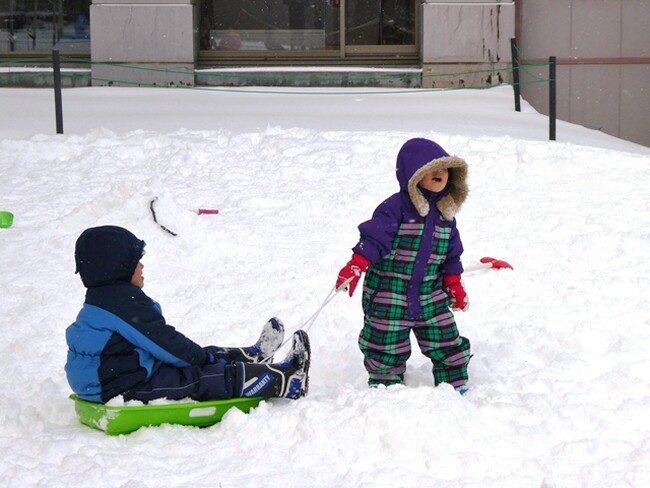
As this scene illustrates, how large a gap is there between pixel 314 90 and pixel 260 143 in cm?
570

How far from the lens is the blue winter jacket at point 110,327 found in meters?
4.86

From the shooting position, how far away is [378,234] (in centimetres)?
517

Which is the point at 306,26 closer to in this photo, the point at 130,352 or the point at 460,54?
the point at 460,54

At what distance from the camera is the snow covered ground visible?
439 cm

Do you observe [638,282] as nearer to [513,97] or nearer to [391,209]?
[391,209]

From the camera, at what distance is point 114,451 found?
457 cm

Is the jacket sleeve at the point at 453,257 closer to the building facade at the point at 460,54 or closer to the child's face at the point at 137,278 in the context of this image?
the child's face at the point at 137,278

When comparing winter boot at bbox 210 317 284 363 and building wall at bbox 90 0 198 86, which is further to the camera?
building wall at bbox 90 0 198 86

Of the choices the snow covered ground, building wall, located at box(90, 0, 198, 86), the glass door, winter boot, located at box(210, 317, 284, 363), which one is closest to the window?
building wall, located at box(90, 0, 198, 86)

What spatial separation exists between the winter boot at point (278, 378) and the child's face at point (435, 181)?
1053 mm

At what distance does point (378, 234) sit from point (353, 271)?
25 centimetres

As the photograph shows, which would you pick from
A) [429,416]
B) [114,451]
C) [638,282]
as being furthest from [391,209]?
[638,282]

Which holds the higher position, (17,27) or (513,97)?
(17,27)

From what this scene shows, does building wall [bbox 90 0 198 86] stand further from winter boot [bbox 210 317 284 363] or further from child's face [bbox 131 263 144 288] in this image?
child's face [bbox 131 263 144 288]
